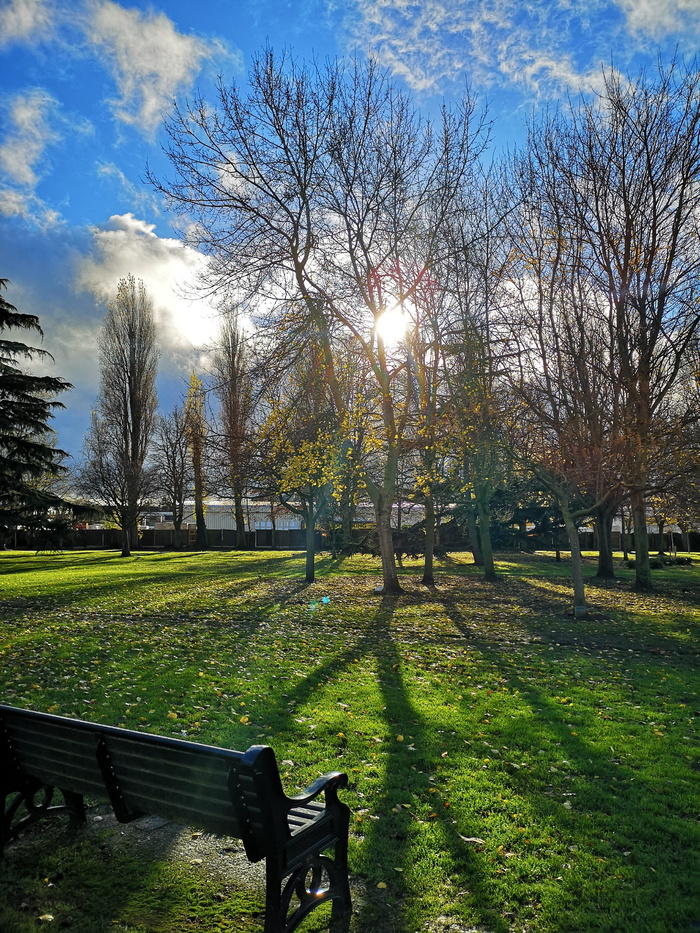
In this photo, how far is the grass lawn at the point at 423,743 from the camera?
3174 millimetres

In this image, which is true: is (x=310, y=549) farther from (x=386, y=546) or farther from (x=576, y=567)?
(x=576, y=567)

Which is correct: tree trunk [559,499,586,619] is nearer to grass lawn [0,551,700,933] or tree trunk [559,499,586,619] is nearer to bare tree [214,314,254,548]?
grass lawn [0,551,700,933]

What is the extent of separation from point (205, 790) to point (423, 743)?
2.92m

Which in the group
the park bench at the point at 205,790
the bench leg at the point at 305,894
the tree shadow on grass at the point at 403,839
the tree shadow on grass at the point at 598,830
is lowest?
the tree shadow on grass at the point at 598,830

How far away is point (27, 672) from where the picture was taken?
802 centimetres

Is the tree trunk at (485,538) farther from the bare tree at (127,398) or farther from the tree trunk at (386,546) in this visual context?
the bare tree at (127,398)

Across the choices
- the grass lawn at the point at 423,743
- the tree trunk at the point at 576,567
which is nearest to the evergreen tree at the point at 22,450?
the grass lawn at the point at 423,743

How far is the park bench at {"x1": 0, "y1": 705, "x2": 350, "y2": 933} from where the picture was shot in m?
2.77

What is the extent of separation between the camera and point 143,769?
320cm

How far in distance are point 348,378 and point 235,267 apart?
3.95 meters

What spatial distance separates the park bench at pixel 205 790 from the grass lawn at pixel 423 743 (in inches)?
13.2

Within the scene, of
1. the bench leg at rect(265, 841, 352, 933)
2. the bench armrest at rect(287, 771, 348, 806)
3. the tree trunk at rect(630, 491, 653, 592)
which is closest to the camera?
the bench leg at rect(265, 841, 352, 933)

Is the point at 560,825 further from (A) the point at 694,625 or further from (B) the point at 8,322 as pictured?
(B) the point at 8,322

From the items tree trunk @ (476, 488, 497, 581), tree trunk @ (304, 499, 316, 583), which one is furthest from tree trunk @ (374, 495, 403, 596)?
tree trunk @ (476, 488, 497, 581)
